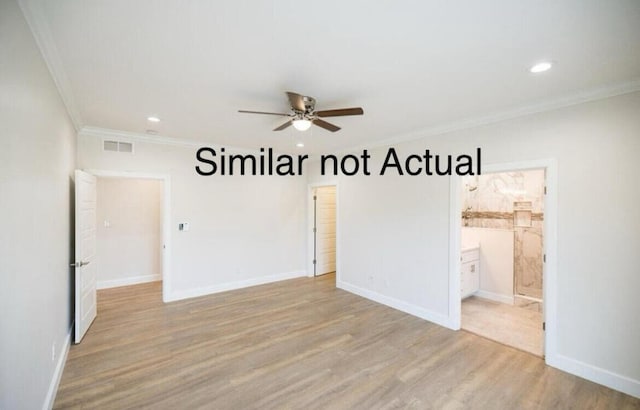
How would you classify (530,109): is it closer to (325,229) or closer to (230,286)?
(325,229)

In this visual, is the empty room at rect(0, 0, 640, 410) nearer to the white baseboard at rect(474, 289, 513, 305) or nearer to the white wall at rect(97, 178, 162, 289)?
the white baseboard at rect(474, 289, 513, 305)

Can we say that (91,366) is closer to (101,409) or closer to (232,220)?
(101,409)

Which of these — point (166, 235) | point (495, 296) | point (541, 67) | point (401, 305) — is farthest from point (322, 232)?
point (541, 67)

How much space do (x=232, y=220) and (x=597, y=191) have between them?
5144 mm

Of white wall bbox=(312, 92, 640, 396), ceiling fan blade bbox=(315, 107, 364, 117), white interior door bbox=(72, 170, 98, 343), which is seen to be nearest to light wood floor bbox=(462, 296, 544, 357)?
white wall bbox=(312, 92, 640, 396)

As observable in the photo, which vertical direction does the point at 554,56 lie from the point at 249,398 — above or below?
above

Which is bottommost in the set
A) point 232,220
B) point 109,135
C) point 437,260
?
point 437,260

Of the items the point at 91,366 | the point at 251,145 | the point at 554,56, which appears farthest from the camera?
the point at 251,145

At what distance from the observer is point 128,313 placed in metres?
4.34

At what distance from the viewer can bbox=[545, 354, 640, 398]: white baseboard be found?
100 inches

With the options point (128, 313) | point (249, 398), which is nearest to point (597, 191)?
point (249, 398)

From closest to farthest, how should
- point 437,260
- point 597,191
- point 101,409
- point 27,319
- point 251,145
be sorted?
1. point 27,319
2. point 101,409
3. point 597,191
4. point 437,260
5. point 251,145

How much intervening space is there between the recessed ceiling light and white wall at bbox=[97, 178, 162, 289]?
604 cm

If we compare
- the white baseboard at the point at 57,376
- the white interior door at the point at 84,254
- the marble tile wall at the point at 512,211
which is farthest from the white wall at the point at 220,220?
the marble tile wall at the point at 512,211
